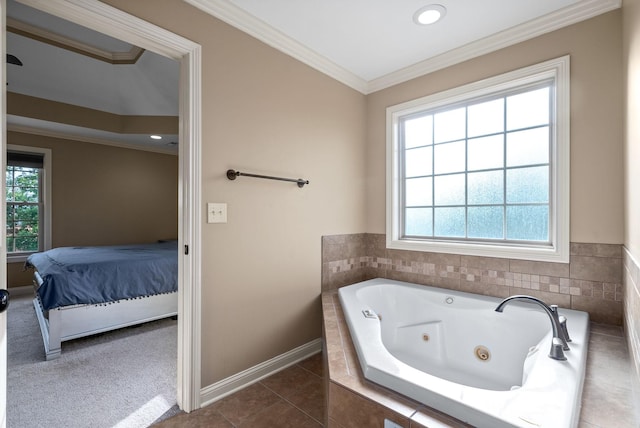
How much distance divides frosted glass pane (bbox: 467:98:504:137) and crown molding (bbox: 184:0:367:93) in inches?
40.9

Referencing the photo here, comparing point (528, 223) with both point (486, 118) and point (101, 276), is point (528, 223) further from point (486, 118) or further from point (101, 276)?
point (101, 276)

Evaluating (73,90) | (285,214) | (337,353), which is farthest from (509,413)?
(73,90)

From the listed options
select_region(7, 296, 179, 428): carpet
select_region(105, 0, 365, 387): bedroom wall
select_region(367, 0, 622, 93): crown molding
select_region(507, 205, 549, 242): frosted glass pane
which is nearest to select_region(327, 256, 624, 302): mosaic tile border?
select_region(507, 205, 549, 242): frosted glass pane

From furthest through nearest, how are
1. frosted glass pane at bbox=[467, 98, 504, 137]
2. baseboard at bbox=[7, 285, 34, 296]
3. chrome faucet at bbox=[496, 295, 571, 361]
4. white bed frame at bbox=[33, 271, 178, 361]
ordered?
baseboard at bbox=[7, 285, 34, 296]
white bed frame at bbox=[33, 271, 178, 361]
frosted glass pane at bbox=[467, 98, 504, 137]
chrome faucet at bbox=[496, 295, 571, 361]

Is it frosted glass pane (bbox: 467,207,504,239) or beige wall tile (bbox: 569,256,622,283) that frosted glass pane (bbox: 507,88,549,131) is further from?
beige wall tile (bbox: 569,256,622,283)

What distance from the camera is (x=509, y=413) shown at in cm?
91

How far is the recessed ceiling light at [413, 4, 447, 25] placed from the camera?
1.84 meters

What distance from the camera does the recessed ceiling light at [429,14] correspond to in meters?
1.84

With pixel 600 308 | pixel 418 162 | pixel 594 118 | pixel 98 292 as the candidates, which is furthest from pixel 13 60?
pixel 600 308

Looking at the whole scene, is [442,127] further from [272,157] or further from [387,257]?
[272,157]

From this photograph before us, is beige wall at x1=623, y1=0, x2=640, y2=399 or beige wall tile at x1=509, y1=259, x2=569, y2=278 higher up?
beige wall at x1=623, y1=0, x2=640, y2=399

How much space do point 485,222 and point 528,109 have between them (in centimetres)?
85

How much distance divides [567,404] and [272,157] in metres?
1.90

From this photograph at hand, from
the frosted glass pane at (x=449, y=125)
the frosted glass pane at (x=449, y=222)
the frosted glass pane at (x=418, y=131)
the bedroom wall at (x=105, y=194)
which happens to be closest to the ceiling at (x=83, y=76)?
the bedroom wall at (x=105, y=194)
